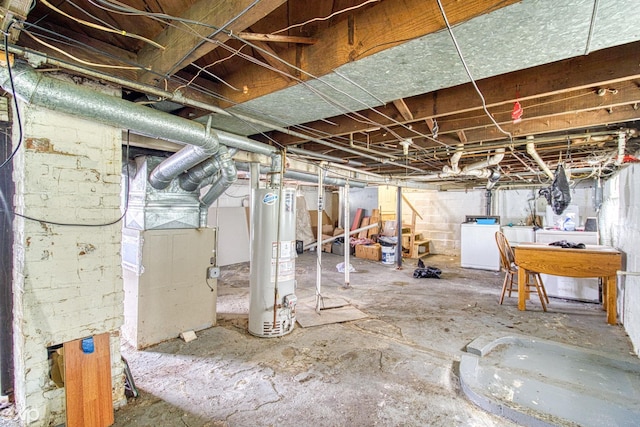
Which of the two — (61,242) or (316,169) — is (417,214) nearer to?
(316,169)

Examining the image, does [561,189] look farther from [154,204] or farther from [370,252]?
[154,204]

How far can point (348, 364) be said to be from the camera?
2.38 m

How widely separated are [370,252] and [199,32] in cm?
648

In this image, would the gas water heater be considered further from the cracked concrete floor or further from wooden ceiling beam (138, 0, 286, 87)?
wooden ceiling beam (138, 0, 286, 87)

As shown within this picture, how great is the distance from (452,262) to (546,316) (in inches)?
140

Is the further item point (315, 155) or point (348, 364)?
point (315, 155)

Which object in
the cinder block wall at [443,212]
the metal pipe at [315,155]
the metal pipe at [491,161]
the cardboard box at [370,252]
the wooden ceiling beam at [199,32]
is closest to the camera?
the wooden ceiling beam at [199,32]

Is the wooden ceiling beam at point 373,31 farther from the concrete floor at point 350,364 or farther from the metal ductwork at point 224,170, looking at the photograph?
the concrete floor at point 350,364

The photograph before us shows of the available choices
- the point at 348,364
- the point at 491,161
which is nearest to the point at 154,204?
the point at 348,364

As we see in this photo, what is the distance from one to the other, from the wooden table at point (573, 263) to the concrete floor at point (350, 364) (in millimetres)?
294

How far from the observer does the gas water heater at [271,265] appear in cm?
287

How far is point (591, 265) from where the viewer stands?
3283 mm

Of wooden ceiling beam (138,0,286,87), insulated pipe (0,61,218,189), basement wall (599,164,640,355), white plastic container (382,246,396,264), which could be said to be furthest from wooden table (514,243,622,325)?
wooden ceiling beam (138,0,286,87)

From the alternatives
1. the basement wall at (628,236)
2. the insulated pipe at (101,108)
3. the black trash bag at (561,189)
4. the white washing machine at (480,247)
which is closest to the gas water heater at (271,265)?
the insulated pipe at (101,108)
